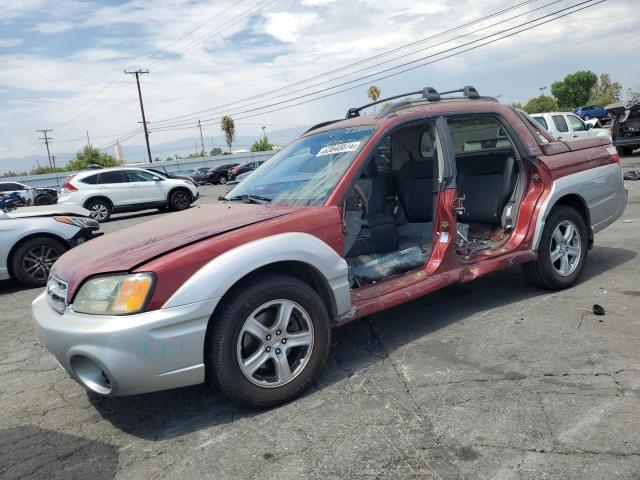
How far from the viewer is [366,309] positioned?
11.5 feet

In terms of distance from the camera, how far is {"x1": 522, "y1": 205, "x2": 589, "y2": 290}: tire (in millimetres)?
4598

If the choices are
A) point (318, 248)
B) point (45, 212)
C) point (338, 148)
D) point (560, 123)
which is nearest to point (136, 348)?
point (318, 248)

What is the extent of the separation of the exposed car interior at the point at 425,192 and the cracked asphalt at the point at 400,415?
2.34ft

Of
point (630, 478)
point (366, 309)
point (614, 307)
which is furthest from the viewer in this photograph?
point (614, 307)

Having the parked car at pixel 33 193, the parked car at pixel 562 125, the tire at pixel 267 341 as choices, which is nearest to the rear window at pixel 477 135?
the tire at pixel 267 341

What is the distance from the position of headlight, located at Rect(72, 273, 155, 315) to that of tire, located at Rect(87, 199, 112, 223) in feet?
47.5

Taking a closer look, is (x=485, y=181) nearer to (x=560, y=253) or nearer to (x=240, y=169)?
(x=560, y=253)

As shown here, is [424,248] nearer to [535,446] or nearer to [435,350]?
[435,350]

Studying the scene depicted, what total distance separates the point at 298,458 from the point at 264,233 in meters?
1.24

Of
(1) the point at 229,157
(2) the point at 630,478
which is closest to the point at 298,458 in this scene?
(2) the point at 630,478

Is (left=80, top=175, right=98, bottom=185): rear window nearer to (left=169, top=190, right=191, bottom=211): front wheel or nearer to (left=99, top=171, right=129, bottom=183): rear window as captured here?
(left=99, top=171, right=129, bottom=183): rear window

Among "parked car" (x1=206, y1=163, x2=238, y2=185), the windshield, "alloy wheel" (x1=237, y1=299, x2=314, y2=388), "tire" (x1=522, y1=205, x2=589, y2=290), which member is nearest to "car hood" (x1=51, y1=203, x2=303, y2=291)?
the windshield

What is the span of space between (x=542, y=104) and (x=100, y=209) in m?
72.7

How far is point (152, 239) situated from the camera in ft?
10.7
